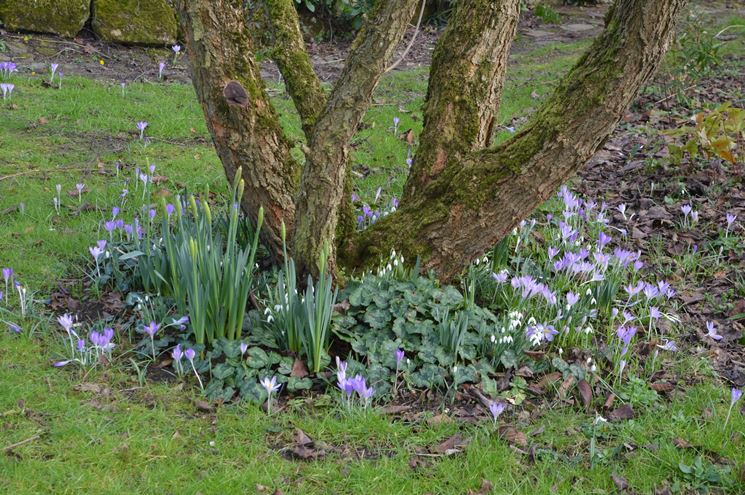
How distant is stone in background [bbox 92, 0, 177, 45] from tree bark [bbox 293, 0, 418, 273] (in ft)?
19.5

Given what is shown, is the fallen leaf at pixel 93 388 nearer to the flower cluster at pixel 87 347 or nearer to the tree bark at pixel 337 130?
the flower cluster at pixel 87 347

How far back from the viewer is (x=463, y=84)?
432 cm

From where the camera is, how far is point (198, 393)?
3350mm

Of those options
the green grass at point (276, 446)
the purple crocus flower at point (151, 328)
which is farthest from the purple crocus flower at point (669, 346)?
the purple crocus flower at point (151, 328)

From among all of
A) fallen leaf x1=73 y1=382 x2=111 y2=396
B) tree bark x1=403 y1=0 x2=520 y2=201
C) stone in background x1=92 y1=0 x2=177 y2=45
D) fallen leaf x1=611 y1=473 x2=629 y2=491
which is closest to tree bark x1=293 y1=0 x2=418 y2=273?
tree bark x1=403 y1=0 x2=520 y2=201

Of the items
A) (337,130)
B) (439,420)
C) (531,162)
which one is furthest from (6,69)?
(439,420)

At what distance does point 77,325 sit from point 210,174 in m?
2.49

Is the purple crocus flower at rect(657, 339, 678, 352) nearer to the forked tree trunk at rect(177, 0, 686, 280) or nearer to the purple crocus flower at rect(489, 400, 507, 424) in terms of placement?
the forked tree trunk at rect(177, 0, 686, 280)

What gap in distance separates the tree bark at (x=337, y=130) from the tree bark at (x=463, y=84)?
0.78 m

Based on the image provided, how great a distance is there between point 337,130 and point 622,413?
1.71 meters

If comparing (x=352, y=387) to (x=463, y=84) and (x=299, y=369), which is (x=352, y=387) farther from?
(x=463, y=84)

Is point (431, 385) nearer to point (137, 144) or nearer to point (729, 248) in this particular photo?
point (729, 248)

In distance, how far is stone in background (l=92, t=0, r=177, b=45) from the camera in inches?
344

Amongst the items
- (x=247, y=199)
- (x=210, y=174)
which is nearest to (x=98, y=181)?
(x=210, y=174)
